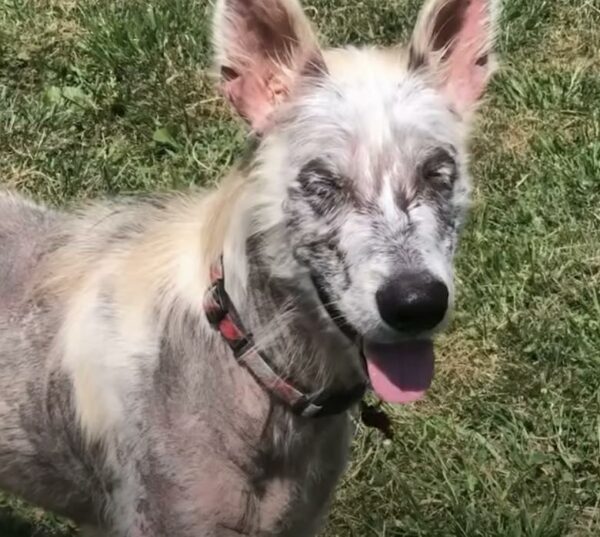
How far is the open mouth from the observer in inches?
115

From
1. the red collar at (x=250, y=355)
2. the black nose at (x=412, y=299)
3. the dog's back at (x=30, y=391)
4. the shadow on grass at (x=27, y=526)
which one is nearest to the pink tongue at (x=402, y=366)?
the black nose at (x=412, y=299)

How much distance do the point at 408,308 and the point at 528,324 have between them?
2.43 m

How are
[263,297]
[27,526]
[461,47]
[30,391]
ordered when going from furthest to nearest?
[27,526]
[30,391]
[461,47]
[263,297]

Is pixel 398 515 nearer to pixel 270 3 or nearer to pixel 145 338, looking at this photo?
pixel 145 338

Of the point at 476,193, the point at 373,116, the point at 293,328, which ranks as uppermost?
the point at 373,116

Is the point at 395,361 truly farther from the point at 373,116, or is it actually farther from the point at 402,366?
the point at 373,116

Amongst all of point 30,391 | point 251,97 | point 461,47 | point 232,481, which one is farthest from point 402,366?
point 30,391

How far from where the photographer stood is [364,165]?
9.36ft

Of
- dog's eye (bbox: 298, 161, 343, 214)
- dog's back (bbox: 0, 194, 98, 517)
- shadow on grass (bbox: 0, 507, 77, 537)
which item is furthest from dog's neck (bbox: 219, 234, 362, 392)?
shadow on grass (bbox: 0, 507, 77, 537)

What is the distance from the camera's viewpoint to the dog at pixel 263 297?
2.86 metres

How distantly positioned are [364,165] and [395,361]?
460 millimetres

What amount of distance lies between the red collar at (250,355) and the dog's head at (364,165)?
20 cm

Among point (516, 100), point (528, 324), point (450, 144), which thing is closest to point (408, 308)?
point (450, 144)

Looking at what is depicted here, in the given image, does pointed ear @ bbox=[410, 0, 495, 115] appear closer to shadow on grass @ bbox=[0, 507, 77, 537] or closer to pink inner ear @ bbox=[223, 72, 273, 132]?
pink inner ear @ bbox=[223, 72, 273, 132]
